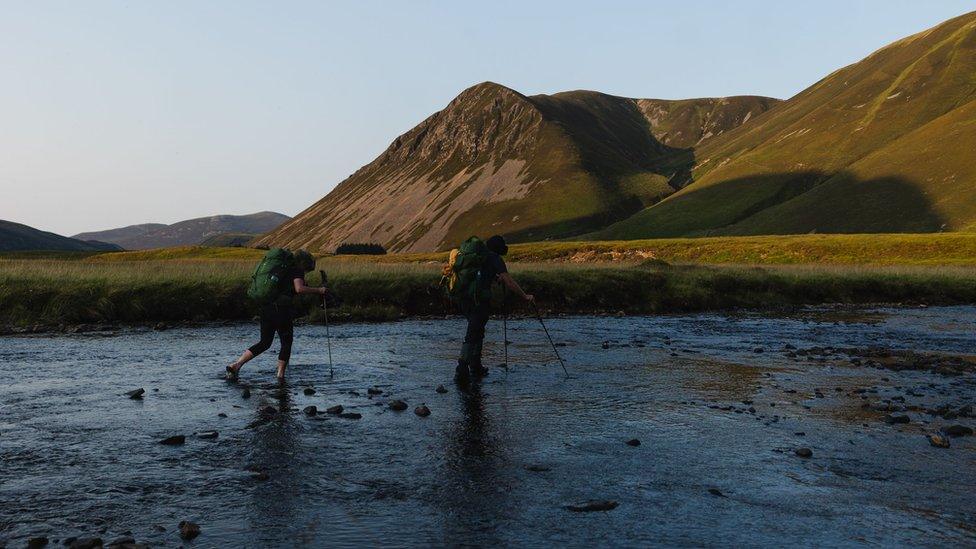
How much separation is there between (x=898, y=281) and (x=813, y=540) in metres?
46.6

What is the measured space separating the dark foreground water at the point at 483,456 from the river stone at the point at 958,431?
356 mm

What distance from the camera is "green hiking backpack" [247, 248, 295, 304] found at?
54.4 feet

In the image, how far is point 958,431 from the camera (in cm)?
1225

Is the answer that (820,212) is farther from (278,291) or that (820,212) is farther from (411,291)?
(278,291)

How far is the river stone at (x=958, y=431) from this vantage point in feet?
40.1

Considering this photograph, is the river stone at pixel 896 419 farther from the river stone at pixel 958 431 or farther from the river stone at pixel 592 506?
the river stone at pixel 592 506

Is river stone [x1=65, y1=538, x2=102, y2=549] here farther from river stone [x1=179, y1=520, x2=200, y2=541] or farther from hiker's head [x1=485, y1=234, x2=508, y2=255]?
hiker's head [x1=485, y1=234, x2=508, y2=255]

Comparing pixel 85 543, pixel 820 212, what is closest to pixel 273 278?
pixel 85 543

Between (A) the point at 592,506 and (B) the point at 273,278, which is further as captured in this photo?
(B) the point at 273,278

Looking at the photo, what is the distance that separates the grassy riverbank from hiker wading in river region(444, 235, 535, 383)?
1594cm

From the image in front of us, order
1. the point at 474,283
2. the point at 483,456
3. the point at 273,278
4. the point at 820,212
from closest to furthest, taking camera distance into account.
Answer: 1. the point at 483,456
2. the point at 273,278
3. the point at 474,283
4. the point at 820,212

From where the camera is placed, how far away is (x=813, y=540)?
25.1 ft

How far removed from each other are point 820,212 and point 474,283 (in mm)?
171814

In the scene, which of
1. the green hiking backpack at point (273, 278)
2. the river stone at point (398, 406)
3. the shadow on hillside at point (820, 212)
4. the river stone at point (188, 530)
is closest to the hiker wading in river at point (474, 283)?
the river stone at point (398, 406)
